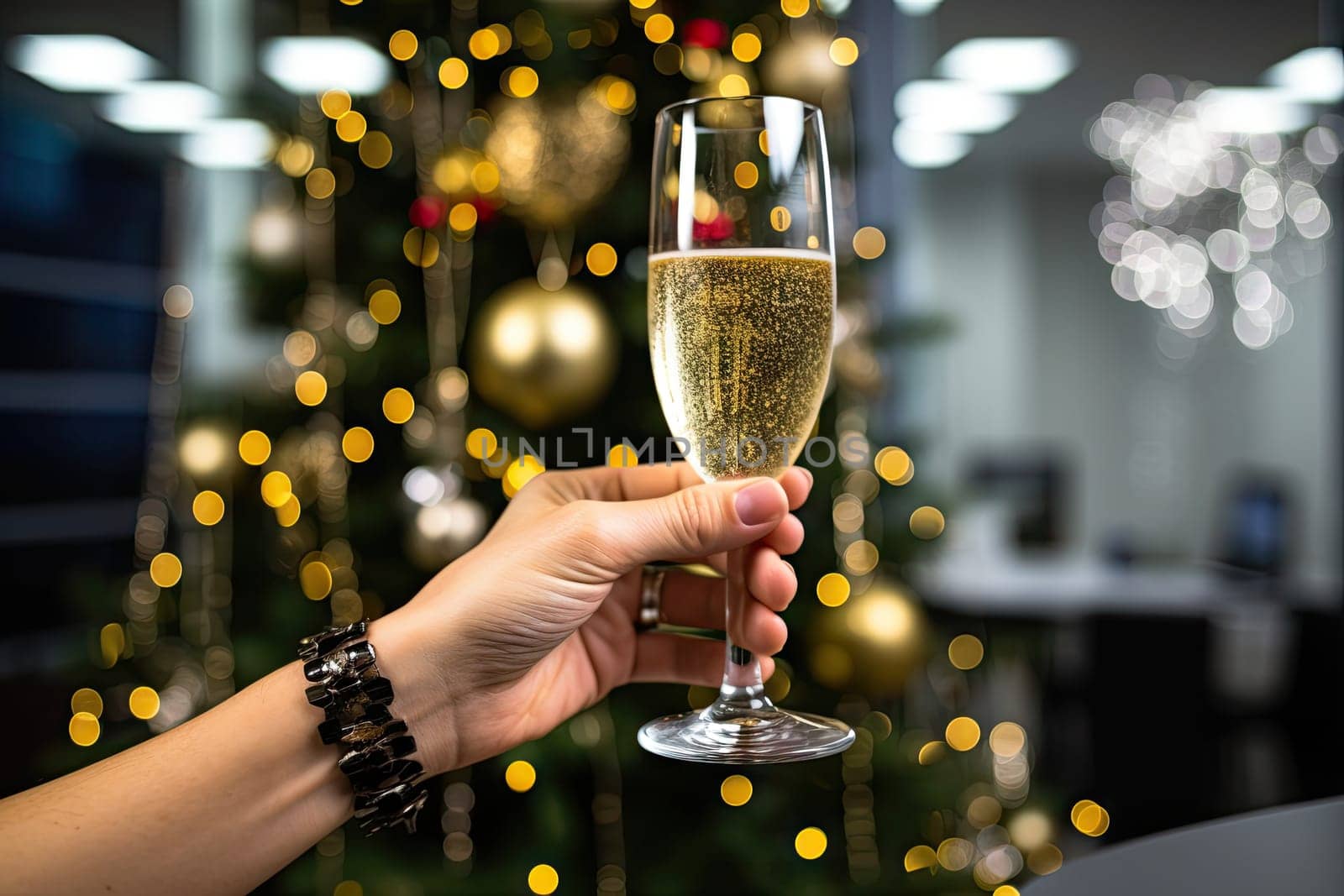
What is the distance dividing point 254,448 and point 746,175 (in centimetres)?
164

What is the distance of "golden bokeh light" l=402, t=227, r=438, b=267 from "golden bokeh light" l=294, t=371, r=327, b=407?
0.29 meters

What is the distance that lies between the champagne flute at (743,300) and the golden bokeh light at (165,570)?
65.8 inches

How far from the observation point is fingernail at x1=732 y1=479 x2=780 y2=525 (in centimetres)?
87

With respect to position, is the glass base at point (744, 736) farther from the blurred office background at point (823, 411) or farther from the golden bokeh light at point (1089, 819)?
the golden bokeh light at point (1089, 819)

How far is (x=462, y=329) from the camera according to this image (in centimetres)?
215

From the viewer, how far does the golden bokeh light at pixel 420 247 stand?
2137 millimetres

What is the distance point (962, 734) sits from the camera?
7.40 ft

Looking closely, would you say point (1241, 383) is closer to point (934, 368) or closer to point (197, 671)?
point (934, 368)

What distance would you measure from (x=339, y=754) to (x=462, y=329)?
4.30ft

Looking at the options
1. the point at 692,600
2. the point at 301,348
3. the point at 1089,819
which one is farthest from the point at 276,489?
the point at 1089,819

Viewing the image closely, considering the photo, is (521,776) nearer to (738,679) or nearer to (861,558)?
(861,558)

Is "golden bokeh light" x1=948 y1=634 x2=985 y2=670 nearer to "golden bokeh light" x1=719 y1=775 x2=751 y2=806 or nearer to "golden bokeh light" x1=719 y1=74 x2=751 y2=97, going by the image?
"golden bokeh light" x1=719 y1=775 x2=751 y2=806

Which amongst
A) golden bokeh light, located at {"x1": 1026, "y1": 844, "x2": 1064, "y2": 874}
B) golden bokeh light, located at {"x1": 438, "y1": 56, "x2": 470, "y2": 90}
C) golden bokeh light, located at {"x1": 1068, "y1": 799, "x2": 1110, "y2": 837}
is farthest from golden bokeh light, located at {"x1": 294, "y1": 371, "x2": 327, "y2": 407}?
golden bokeh light, located at {"x1": 1068, "y1": 799, "x2": 1110, "y2": 837}

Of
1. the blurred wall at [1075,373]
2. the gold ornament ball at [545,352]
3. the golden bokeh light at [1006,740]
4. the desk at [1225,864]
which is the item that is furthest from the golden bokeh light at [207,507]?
the blurred wall at [1075,373]
